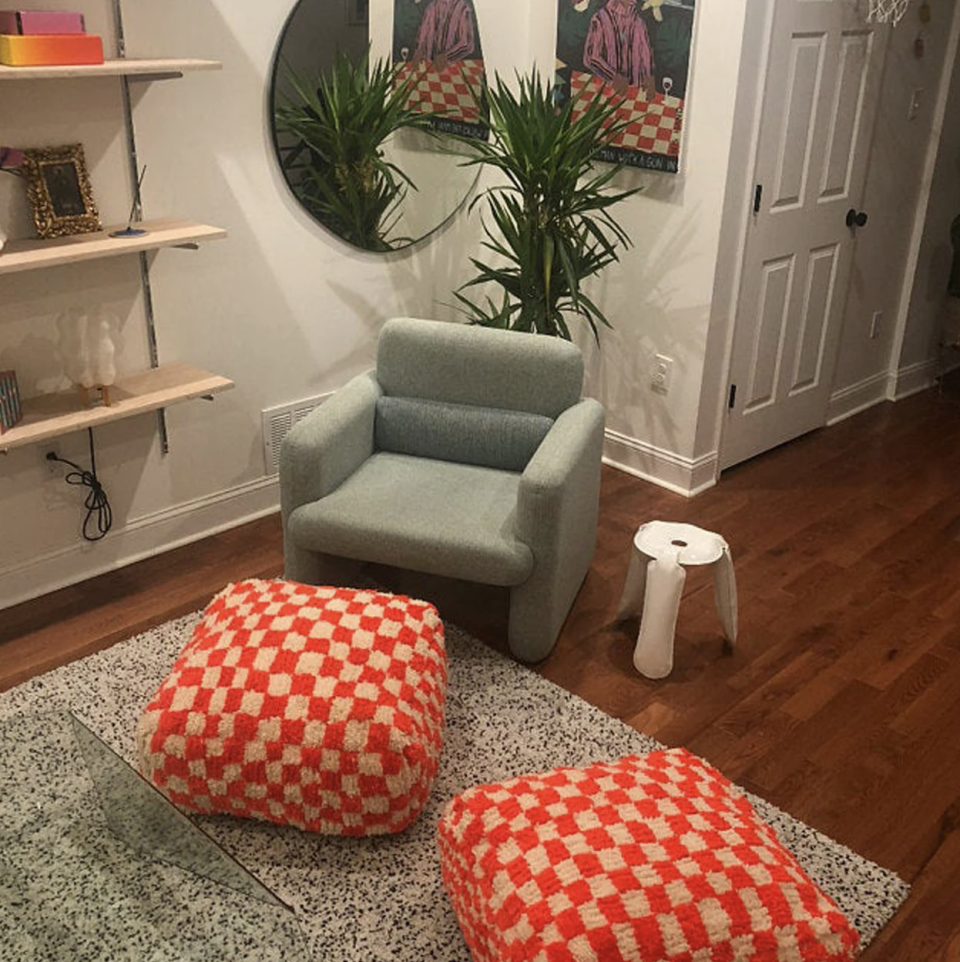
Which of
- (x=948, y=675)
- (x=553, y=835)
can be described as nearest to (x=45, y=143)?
(x=553, y=835)

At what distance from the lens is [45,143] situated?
2844mm

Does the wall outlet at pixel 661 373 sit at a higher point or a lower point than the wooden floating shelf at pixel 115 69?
lower

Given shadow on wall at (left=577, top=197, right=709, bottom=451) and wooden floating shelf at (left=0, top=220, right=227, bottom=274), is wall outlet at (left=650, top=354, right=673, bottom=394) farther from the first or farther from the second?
wooden floating shelf at (left=0, top=220, right=227, bottom=274)

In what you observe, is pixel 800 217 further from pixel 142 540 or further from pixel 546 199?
pixel 142 540

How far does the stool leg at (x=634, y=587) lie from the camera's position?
9.67 ft

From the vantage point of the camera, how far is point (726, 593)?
2.94m

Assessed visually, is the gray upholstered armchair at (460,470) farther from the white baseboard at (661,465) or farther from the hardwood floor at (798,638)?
the white baseboard at (661,465)

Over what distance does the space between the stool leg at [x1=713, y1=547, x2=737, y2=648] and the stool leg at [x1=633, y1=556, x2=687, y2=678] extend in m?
0.15

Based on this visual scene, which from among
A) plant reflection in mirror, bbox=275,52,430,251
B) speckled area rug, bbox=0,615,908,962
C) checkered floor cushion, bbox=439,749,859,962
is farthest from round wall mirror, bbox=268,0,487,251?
checkered floor cushion, bbox=439,749,859,962

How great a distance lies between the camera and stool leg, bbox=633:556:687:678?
2.79 metres

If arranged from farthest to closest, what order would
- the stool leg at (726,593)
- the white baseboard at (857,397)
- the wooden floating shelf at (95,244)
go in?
1. the white baseboard at (857,397)
2. the stool leg at (726,593)
3. the wooden floating shelf at (95,244)

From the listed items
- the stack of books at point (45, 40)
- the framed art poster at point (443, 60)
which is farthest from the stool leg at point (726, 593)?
the stack of books at point (45, 40)

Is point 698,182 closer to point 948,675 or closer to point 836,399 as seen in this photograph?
point 836,399

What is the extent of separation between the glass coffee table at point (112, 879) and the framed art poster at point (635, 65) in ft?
8.70
